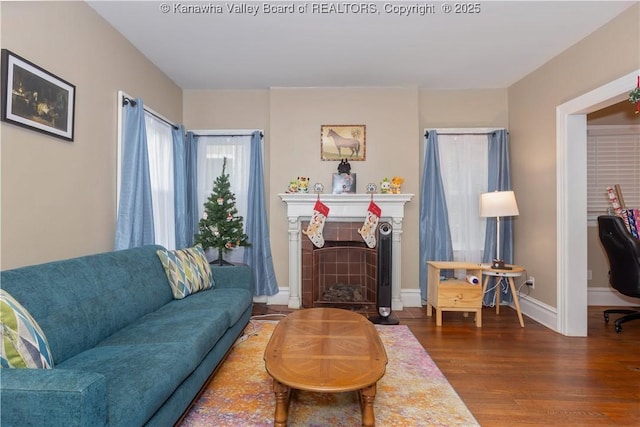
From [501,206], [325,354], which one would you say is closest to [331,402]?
[325,354]

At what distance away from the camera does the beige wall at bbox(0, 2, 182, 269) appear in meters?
1.88

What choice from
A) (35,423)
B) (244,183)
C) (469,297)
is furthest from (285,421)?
(244,183)

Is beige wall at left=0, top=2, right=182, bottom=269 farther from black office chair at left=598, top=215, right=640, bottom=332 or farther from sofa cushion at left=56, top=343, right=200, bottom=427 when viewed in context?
black office chair at left=598, top=215, right=640, bottom=332

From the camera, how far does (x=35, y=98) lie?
6.61ft

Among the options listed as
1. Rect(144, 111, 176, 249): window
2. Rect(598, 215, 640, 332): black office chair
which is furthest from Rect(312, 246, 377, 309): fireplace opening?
Rect(598, 215, 640, 332): black office chair

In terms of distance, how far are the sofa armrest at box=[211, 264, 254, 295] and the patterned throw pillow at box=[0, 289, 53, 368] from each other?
1697 mm

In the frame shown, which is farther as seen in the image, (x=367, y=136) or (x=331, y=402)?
(x=367, y=136)

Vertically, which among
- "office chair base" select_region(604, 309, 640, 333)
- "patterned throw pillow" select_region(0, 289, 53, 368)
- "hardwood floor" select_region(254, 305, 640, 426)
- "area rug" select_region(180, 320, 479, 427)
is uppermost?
"patterned throw pillow" select_region(0, 289, 53, 368)

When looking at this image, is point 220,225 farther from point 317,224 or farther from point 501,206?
point 501,206

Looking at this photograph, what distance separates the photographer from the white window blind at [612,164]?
416 centimetres

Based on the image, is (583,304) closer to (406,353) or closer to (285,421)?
(406,353)

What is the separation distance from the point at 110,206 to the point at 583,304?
4350mm

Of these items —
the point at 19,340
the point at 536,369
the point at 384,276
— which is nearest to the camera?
the point at 19,340

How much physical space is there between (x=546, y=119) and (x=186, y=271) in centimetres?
384
